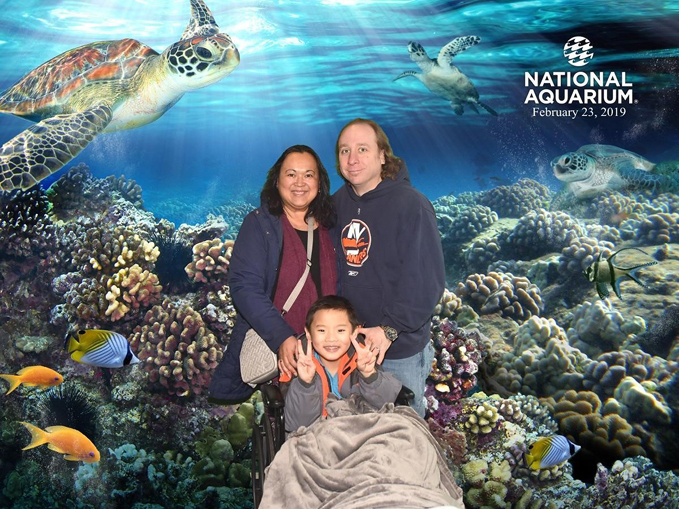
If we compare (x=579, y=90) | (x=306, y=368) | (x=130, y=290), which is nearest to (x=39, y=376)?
(x=130, y=290)

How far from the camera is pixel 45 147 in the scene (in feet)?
9.62

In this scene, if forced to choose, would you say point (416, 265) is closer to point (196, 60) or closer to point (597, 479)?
point (597, 479)

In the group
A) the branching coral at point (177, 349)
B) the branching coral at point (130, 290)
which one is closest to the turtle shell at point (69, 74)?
the branching coral at point (130, 290)

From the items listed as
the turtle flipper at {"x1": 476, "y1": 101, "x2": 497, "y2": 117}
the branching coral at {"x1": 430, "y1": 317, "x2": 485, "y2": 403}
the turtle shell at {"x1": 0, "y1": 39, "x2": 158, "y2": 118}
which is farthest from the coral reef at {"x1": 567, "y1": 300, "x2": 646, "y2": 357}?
the turtle shell at {"x1": 0, "y1": 39, "x2": 158, "y2": 118}

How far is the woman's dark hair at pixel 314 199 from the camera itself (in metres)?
1.84

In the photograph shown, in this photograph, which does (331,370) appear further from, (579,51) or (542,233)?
(579,51)

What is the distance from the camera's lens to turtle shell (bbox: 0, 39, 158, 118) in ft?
11.2

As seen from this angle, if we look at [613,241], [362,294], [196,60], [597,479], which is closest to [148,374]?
[362,294]

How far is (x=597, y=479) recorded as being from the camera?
9.51 feet

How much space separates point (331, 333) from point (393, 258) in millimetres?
445

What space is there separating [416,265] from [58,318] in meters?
2.91

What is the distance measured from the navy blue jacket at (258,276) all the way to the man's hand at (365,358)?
0.93ft

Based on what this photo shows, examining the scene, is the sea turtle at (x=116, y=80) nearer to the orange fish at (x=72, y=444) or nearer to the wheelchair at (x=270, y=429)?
the orange fish at (x=72, y=444)

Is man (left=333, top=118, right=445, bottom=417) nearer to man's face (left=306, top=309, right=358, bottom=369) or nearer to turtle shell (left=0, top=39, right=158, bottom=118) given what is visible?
man's face (left=306, top=309, right=358, bottom=369)
